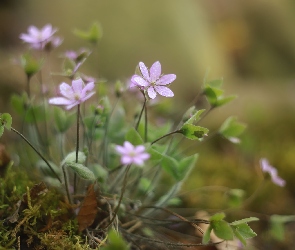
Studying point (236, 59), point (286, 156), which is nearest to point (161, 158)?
point (286, 156)

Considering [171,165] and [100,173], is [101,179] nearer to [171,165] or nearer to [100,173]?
[100,173]

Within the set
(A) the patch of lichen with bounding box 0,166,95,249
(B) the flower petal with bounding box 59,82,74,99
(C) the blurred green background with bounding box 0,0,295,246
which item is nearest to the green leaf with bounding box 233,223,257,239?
(A) the patch of lichen with bounding box 0,166,95,249

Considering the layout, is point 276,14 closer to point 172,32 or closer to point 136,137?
point 172,32

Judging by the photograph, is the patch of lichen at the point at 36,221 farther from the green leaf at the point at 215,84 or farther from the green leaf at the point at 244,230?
the green leaf at the point at 215,84

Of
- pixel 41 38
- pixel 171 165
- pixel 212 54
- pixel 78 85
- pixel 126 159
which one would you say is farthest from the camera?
pixel 212 54

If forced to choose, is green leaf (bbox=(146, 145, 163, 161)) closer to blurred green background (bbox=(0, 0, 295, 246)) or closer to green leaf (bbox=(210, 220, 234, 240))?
green leaf (bbox=(210, 220, 234, 240))

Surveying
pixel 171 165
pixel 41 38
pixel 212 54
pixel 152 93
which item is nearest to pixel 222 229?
pixel 171 165

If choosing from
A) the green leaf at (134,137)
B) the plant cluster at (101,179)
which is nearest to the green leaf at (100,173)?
the plant cluster at (101,179)
